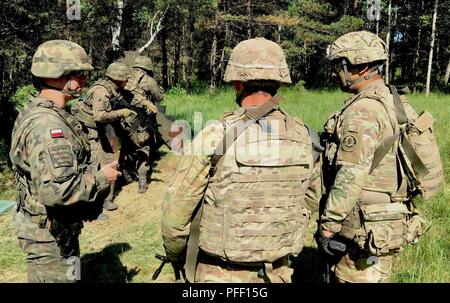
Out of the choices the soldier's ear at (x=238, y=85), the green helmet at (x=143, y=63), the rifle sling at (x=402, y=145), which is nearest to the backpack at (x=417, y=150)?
the rifle sling at (x=402, y=145)

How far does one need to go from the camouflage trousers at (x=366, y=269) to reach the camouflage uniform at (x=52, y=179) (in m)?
1.84

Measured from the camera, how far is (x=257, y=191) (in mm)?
2273

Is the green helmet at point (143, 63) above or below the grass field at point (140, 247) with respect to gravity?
above

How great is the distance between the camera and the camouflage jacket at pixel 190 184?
2.18m

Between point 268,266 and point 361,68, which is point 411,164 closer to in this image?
point 361,68

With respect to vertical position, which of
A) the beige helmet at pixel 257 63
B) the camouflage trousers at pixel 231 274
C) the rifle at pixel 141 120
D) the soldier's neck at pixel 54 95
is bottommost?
the camouflage trousers at pixel 231 274

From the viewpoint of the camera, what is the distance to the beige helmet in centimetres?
222

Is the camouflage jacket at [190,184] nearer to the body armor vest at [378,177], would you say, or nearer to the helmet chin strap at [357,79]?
the body armor vest at [378,177]

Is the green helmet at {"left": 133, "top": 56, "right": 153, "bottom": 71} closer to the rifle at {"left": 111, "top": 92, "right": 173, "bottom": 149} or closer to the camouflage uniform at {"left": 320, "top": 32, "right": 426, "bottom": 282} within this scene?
the rifle at {"left": 111, "top": 92, "right": 173, "bottom": 149}

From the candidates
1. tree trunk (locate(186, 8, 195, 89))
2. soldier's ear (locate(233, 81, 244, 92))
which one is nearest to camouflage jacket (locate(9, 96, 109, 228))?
soldier's ear (locate(233, 81, 244, 92))

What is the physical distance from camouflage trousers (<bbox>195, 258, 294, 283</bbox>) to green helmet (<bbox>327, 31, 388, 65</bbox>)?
1.54 m

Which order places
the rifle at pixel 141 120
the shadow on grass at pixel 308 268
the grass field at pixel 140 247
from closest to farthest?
the grass field at pixel 140 247, the shadow on grass at pixel 308 268, the rifle at pixel 141 120

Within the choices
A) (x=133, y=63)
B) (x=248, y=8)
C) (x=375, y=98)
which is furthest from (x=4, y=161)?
(x=248, y=8)

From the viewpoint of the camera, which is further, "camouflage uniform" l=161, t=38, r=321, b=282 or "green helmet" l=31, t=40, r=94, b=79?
"green helmet" l=31, t=40, r=94, b=79
